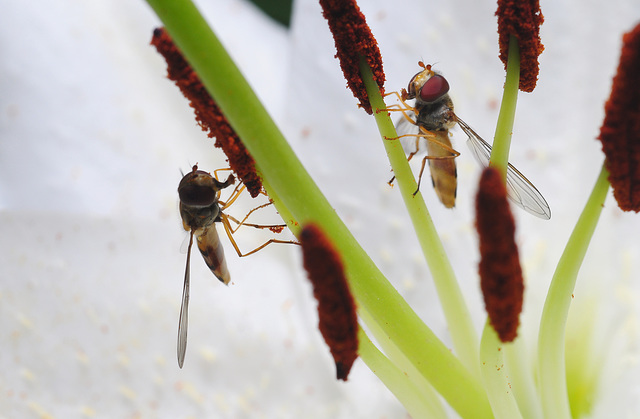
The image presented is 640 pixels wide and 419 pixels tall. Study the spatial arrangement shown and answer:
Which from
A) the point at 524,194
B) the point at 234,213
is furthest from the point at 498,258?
the point at 234,213

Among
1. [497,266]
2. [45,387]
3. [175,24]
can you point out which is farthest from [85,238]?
[497,266]

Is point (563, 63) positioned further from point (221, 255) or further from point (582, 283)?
point (221, 255)

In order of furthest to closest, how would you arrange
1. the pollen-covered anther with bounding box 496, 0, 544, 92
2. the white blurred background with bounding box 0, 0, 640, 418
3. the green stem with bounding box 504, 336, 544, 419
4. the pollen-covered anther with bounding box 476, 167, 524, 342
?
1. the white blurred background with bounding box 0, 0, 640, 418
2. the green stem with bounding box 504, 336, 544, 419
3. the pollen-covered anther with bounding box 496, 0, 544, 92
4. the pollen-covered anther with bounding box 476, 167, 524, 342

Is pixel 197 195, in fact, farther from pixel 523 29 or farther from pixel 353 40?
pixel 523 29

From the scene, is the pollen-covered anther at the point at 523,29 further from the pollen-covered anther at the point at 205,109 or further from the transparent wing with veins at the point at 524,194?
the pollen-covered anther at the point at 205,109

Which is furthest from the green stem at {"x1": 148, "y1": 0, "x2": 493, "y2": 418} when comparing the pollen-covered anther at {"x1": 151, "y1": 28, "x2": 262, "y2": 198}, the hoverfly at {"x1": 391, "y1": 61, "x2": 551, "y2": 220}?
the hoverfly at {"x1": 391, "y1": 61, "x2": 551, "y2": 220}

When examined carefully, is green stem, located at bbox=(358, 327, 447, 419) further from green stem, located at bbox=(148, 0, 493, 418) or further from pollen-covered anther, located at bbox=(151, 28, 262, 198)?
pollen-covered anther, located at bbox=(151, 28, 262, 198)
